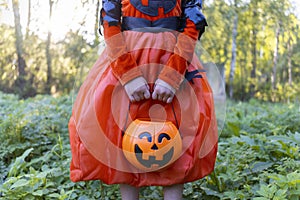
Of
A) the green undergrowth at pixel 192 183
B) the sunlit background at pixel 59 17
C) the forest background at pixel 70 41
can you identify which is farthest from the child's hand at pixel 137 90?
the forest background at pixel 70 41

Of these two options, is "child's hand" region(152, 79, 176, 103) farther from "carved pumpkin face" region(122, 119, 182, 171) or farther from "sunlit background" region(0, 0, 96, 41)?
"sunlit background" region(0, 0, 96, 41)

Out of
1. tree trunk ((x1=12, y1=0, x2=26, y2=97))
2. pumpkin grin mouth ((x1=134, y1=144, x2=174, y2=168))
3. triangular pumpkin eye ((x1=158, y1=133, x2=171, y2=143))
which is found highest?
tree trunk ((x1=12, y1=0, x2=26, y2=97))

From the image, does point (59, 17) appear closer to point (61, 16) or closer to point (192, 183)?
point (61, 16)

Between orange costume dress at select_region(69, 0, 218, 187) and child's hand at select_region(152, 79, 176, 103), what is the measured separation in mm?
24

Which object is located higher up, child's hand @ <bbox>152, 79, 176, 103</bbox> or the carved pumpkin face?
child's hand @ <bbox>152, 79, 176, 103</bbox>

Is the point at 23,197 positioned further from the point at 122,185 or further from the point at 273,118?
the point at 273,118

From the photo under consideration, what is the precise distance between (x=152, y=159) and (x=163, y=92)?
0.93ft

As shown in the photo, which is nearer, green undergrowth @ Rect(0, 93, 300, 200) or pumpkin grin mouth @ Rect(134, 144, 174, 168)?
pumpkin grin mouth @ Rect(134, 144, 174, 168)

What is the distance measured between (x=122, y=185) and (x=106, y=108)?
1.24ft

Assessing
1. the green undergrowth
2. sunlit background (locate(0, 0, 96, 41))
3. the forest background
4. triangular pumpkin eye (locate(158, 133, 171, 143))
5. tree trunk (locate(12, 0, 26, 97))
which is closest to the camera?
triangular pumpkin eye (locate(158, 133, 171, 143))

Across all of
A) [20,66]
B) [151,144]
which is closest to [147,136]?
[151,144]

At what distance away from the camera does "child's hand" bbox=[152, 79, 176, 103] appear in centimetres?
157

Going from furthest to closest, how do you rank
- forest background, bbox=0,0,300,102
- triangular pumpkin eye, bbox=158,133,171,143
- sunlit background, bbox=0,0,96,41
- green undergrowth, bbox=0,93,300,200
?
forest background, bbox=0,0,300,102 < sunlit background, bbox=0,0,96,41 < green undergrowth, bbox=0,93,300,200 < triangular pumpkin eye, bbox=158,133,171,143

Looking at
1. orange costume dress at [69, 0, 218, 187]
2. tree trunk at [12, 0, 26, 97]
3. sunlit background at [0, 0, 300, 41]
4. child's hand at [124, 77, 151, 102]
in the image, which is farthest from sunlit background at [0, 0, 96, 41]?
child's hand at [124, 77, 151, 102]
